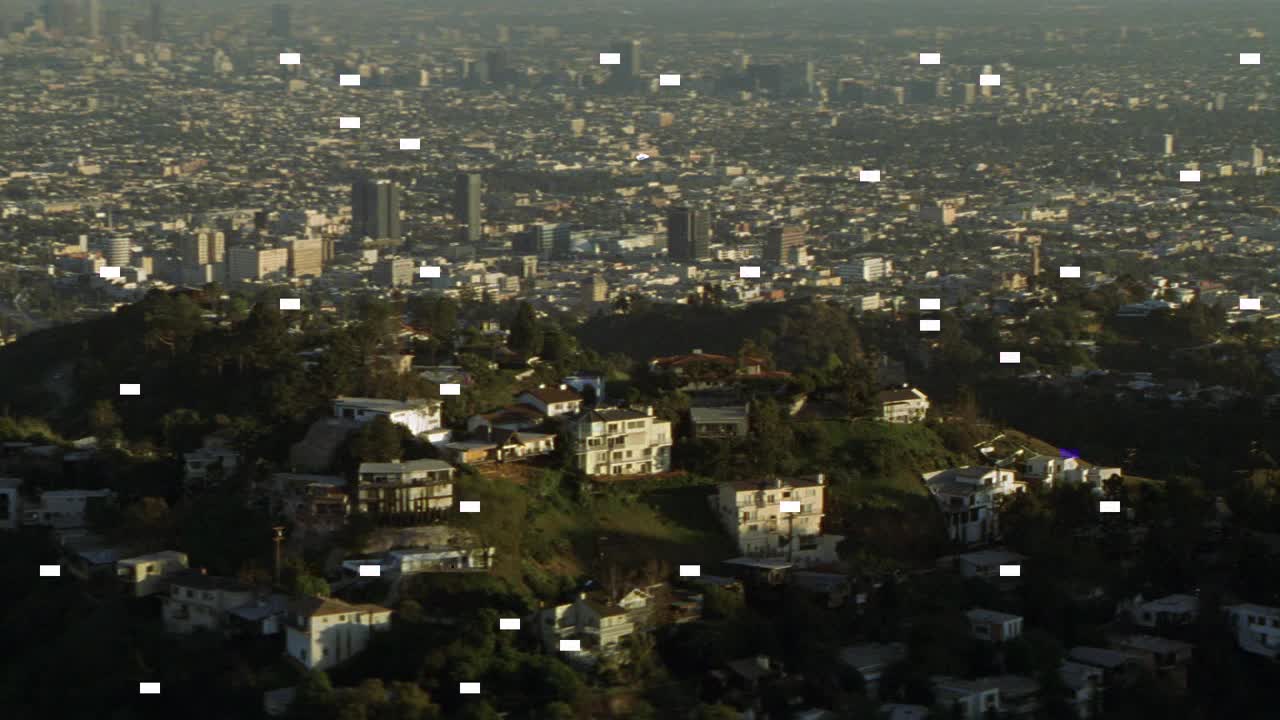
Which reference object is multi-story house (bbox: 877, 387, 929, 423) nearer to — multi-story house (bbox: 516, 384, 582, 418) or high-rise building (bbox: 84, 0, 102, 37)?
multi-story house (bbox: 516, 384, 582, 418)

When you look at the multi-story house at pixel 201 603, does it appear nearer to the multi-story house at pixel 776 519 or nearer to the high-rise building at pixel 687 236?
the multi-story house at pixel 776 519

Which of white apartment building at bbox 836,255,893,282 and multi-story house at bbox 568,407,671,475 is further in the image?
white apartment building at bbox 836,255,893,282

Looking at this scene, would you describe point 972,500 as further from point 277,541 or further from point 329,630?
point 329,630

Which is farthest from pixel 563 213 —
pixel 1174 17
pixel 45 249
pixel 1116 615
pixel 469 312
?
pixel 1116 615

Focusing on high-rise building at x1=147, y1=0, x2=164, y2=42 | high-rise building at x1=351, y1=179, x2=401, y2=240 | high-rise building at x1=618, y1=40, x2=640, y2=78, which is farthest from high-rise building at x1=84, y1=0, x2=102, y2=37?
high-rise building at x1=351, y1=179, x2=401, y2=240

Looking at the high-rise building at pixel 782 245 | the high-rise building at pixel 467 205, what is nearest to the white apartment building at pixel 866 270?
the high-rise building at pixel 782 245

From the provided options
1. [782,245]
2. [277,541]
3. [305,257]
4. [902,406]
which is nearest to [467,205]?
[305,257]
